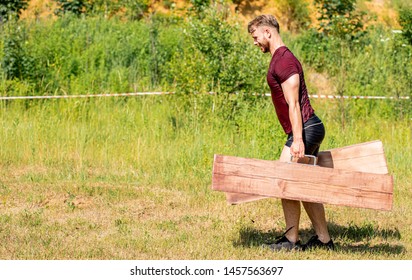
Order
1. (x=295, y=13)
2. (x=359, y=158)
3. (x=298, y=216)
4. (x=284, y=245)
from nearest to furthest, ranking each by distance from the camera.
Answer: (x=298, y=216)
(x=284, y=245)
(x=359, y=158)
(x=295, y=13)

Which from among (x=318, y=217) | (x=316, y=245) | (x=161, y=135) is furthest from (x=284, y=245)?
(x=161, y=135)

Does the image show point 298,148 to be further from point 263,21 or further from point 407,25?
point 407,25

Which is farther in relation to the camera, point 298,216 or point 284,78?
point 298,216

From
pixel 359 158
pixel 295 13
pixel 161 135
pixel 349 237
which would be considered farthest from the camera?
pixel 295 13

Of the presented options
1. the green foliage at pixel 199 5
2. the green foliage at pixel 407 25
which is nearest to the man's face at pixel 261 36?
the green foliage at pixel 199 5

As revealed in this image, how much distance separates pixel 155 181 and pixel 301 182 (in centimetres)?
409

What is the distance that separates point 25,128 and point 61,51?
4592 mm

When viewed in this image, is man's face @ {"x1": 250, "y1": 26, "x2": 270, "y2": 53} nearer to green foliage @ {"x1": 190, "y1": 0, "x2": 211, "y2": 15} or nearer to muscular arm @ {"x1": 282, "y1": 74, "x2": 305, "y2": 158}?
muscular arm @ {"x1": 282, "y1": 74, "x2": 305, "y2": 158}

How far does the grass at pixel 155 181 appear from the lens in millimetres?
7773

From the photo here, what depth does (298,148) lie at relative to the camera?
6.86 metres

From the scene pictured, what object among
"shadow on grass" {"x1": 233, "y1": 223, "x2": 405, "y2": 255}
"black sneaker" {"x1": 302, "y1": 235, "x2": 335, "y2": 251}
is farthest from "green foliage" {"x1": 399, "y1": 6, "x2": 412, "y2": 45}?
"black sneaker" {"x1": 302, "y1": 235, "x2": 335, "y2": 251}

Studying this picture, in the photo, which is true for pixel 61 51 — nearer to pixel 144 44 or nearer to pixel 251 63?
pixel 144 44

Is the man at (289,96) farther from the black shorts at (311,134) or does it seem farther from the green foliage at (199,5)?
the green foliage at (199,5)

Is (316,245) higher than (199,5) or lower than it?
lower
